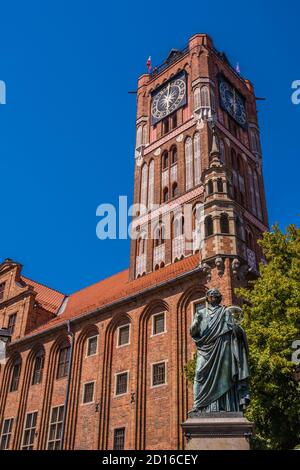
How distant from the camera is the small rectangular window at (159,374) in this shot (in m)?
24.6

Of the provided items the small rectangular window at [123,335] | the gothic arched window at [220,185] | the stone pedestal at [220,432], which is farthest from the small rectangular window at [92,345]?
the stone pedestal at [220,432]

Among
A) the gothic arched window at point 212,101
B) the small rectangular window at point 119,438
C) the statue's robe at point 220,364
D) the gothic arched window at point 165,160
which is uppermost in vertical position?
the gothic arched window at point 212,101

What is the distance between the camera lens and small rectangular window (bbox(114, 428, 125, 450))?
80.5 ft

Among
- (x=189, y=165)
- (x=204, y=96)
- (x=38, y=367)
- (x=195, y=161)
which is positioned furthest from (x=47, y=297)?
(x=204, y=96)

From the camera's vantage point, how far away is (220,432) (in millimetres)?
7762

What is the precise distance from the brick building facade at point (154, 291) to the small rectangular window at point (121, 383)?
0.07 m

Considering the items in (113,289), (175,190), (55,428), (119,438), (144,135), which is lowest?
(119,438)

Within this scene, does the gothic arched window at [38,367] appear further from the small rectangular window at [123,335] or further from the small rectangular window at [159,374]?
the small rectangular window at [159,374]

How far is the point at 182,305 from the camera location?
25.7 m

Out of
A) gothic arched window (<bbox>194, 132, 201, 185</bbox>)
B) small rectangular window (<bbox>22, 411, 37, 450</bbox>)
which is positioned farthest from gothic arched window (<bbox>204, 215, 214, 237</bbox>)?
small rectangular window (<bbox>22, 411, 37, 450</bbox>)

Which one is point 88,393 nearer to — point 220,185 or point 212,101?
point 220,185

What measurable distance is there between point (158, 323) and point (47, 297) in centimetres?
1760

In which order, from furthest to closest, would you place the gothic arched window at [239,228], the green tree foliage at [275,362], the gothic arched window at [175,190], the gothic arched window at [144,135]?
1. the gothic arched window at [144,135]
2. the gothic arched window at [175,190]
3. the gothic arched window at [239,228]
4. the green tree foliage at [275,362]

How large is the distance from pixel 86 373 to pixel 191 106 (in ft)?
82.9
